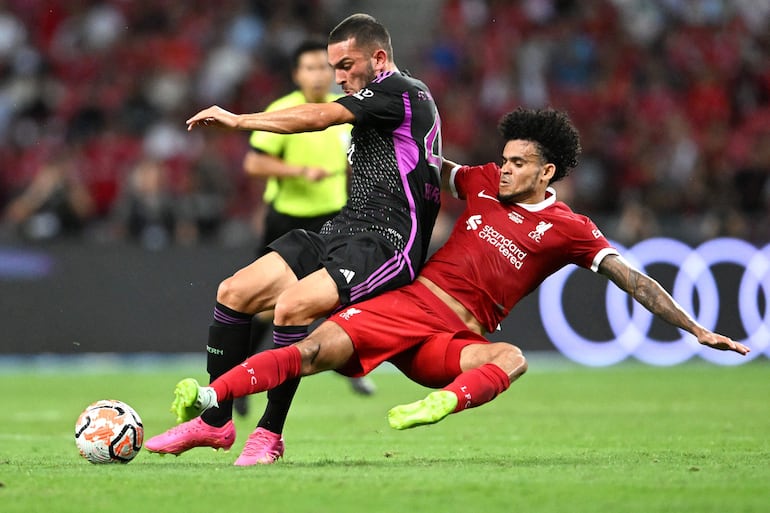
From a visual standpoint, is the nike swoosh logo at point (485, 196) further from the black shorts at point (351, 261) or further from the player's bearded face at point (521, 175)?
the black shorts at point (351, 261)

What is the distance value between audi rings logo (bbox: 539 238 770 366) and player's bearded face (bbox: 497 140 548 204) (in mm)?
8235

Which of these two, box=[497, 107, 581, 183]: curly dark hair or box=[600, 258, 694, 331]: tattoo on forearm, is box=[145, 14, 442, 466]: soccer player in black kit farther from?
box=[600, 258, 694, 331]: tattoo on forearm

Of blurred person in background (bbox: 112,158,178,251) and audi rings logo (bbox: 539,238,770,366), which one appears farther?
blurred person in background (bbox: 112,158,178,251)

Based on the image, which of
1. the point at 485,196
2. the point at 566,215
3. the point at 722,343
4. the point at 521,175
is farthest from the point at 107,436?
the point at 722,343

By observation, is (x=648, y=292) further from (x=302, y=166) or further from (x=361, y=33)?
(x=302, y=166)

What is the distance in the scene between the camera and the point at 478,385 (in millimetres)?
6395

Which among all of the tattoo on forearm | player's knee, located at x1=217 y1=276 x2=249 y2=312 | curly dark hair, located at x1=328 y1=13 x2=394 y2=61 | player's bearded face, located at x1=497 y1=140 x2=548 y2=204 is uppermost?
curly dark hair, located at x1=328 y1=13 x2=394 y2=61

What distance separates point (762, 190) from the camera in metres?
17.2

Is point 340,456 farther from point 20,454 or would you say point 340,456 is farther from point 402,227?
point 20,454

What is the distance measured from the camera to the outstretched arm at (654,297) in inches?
261

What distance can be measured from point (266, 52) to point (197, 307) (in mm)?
5356

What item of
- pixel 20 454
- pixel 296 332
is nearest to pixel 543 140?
pixel 296 332

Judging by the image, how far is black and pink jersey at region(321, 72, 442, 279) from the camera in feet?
22.3

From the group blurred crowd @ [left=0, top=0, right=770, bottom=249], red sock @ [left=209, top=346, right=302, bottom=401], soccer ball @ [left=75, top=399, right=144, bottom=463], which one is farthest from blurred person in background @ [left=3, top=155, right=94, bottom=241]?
red sock @ [left=209, top=346, right=302, bottom=401]
